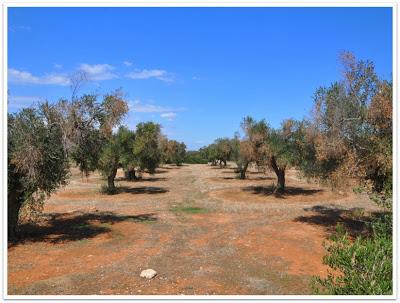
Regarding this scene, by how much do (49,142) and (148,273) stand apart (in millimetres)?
8089

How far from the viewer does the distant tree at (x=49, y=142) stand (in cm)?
1525

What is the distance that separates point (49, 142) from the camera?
16391mm

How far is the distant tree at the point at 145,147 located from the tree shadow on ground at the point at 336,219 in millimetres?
18373

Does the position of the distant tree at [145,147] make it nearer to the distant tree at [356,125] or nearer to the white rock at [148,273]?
the distant tree at [356,125]

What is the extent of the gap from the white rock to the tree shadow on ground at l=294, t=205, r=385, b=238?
33.8 ft

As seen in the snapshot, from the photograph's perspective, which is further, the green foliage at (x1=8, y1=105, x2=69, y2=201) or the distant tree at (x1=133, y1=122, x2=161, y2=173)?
the distant tree at (x1=133, y1=122, x2=161, y2=173)

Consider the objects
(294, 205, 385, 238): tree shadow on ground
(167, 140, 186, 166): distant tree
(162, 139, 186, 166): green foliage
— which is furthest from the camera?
(167, 140, 186, 166): distant tree

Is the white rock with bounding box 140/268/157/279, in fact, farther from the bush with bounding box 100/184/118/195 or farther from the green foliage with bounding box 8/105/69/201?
the bush with bounding box 100/184/118/195

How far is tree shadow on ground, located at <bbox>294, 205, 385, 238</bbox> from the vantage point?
18.9 metres

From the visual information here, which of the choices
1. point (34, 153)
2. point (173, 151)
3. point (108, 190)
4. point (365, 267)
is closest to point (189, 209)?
point (108, 190)

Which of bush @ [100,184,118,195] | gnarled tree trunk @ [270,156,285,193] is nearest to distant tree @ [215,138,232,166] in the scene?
gnarled tree trunk @ [270,156,285,193]

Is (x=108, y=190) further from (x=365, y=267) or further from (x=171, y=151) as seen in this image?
(x=171, y=151)

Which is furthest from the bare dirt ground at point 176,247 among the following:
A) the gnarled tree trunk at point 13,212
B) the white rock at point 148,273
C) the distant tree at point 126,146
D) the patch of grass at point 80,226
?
the distant tree at point 126,146
